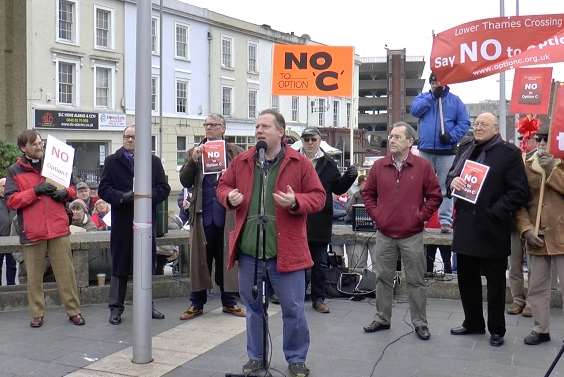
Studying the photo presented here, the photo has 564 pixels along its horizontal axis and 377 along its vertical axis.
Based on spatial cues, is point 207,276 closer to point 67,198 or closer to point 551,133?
point 67,198

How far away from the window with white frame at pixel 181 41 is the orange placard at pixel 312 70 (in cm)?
2768

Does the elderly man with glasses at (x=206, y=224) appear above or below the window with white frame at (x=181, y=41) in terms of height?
below

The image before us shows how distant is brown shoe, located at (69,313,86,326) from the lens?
6.71 metres

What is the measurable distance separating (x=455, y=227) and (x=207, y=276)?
2741 mm

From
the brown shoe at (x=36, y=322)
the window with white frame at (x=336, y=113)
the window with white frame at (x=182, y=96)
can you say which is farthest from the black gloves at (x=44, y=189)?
Result: the window with white frame at (x=336, y=113)

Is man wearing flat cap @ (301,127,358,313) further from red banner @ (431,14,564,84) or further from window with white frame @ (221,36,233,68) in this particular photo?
window with white frame @ (221,36,233,68)

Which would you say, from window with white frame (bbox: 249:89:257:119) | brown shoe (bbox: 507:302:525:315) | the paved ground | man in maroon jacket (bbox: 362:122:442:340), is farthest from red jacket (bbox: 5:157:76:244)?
window with white frame (bbox: 249:89:257:119)

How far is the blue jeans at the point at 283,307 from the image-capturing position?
5.07 metres

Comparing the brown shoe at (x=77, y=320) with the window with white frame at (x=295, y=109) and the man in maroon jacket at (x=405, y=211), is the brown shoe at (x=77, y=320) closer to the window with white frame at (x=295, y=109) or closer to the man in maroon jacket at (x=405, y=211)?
the man in maroon jacket at (x=405, y=211)

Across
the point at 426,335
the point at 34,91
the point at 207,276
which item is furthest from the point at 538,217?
the point at 34,91

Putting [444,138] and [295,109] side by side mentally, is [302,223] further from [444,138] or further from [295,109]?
[295,109]

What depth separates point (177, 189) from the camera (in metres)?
35.3

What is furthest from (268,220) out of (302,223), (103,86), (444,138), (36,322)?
Result: (103,86)

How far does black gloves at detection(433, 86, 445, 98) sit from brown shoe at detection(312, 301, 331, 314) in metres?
2.98
